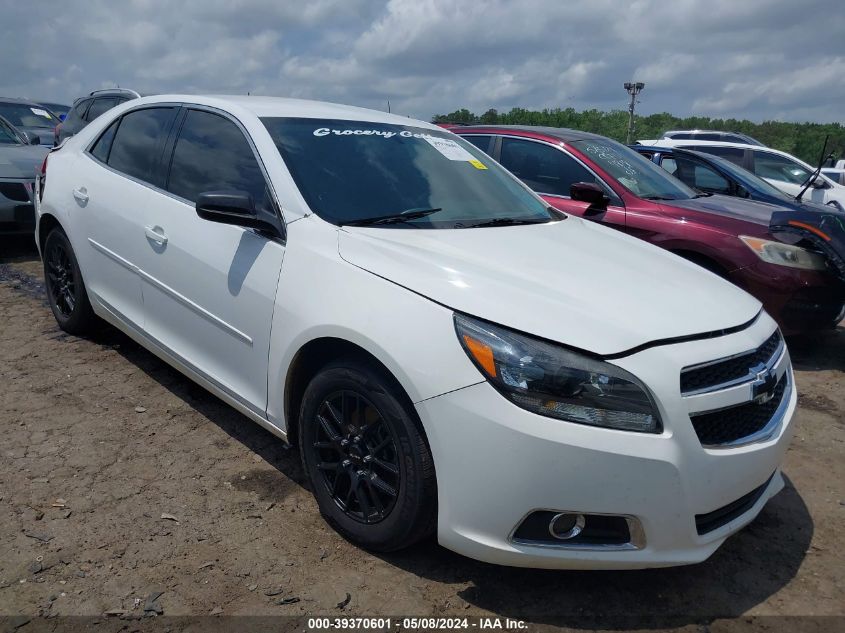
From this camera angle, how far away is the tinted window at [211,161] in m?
3.33

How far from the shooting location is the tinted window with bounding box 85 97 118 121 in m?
11.5

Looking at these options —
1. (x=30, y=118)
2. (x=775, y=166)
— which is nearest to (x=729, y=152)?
(x=775, y=166)

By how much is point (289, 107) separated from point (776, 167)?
970cm

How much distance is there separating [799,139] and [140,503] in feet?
165

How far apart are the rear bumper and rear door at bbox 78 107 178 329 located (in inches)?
156

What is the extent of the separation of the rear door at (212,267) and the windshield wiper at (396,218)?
322 mm

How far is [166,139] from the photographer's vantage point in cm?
390

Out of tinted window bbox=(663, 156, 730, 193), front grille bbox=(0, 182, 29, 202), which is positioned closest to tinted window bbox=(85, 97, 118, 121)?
front grille bbox=(0, 182, 29, 202)

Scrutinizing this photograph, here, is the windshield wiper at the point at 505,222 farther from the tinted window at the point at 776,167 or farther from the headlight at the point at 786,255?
the tinted window at the point at 776,167

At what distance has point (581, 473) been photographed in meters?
2.21

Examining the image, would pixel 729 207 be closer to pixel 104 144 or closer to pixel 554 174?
pixel 554 174

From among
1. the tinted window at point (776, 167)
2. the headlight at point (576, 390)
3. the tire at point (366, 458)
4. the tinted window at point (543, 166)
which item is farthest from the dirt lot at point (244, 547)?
the tinted window at point (776, 167)

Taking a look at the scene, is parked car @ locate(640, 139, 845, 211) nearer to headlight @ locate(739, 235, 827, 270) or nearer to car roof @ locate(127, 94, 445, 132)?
headlight @ locate(739, 235, 827, 270)

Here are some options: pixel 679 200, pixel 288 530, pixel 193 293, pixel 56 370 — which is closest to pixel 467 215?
pixel 193 293
